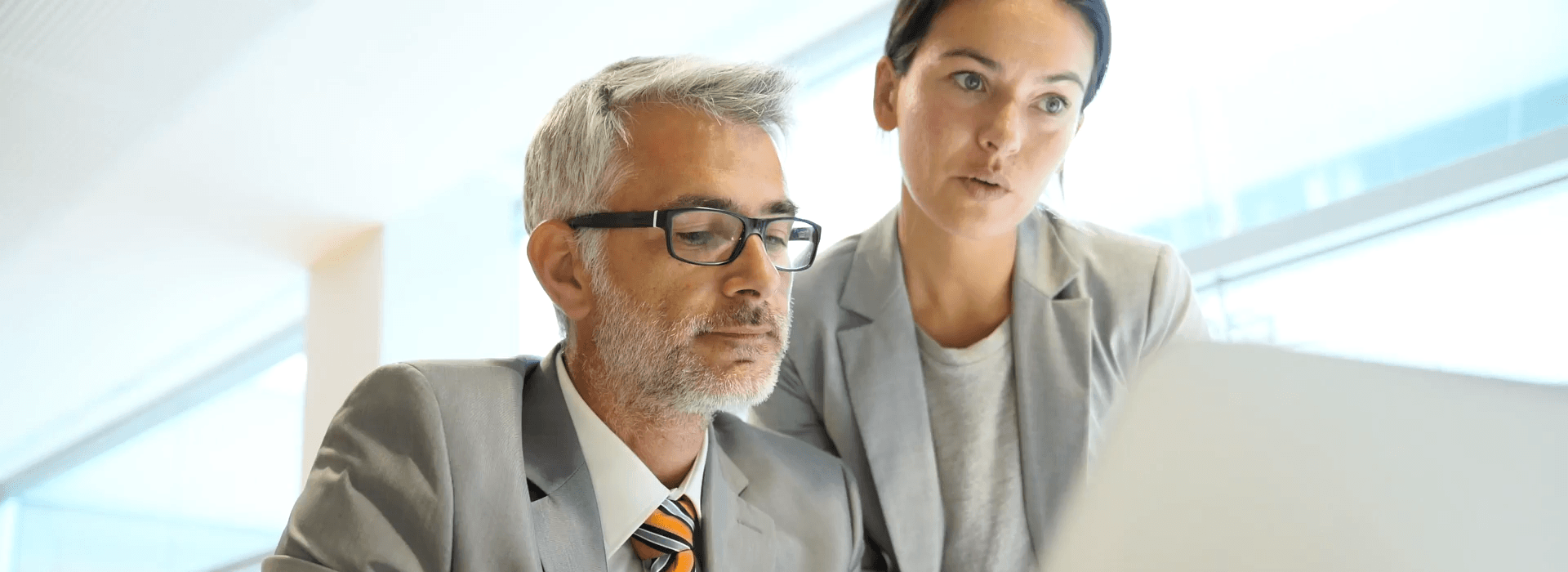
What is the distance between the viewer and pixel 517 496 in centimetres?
120

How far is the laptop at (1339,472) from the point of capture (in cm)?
25

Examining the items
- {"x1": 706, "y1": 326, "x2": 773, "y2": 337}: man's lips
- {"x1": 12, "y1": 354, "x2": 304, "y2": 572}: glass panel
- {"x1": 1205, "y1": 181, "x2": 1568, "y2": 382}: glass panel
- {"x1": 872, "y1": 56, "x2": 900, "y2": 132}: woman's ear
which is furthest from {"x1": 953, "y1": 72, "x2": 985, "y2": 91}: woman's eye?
{"x1": 12, "y1": 354, "x2": 304, "y2": 572}: glass panel

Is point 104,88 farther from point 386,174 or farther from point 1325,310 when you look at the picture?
point 1325,310

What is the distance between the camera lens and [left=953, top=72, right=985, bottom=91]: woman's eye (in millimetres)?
1357

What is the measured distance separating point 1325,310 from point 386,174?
3777 mm

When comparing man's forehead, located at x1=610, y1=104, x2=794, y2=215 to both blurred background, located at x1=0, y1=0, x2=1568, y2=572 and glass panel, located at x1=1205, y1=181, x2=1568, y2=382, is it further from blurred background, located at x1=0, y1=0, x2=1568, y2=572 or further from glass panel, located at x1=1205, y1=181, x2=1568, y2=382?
glass panel, located at x1=1205, y1=181, x2=1568, y2=382

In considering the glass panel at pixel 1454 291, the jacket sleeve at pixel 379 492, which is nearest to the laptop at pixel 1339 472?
the jacket sleeve at pixel 379 492

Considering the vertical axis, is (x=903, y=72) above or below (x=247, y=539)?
above

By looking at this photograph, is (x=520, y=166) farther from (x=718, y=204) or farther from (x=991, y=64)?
(x=991, y=64)

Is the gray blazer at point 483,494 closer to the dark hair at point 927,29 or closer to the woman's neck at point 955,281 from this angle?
the woman's neck at point 955,281

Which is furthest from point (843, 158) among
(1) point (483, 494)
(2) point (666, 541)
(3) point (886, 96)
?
(1) point (483, 494)

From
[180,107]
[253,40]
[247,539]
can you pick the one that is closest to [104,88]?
[180,107]

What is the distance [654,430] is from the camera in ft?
4.58

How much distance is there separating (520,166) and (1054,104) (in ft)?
15.4
